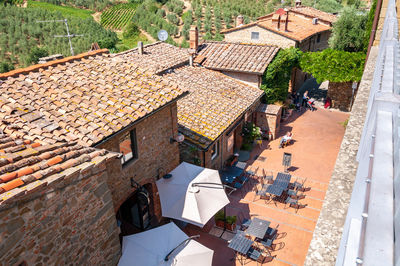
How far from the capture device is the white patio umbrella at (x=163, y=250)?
760 cm

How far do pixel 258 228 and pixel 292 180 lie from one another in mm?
4779

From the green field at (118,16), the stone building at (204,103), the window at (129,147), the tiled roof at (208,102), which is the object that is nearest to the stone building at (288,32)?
the stone building at (204,103)

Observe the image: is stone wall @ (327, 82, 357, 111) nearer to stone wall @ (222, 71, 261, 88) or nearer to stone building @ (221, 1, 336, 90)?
stone building @ (221, 1, 336, 90)

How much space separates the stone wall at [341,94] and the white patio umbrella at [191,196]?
54.7 ft

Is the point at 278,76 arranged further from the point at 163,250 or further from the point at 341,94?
the point at 163,250

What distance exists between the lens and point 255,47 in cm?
2167

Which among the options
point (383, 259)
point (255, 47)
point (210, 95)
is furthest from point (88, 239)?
point (255, 47)

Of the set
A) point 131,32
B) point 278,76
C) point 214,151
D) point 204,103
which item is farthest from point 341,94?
point 131,32

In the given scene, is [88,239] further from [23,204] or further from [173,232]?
[173,232]

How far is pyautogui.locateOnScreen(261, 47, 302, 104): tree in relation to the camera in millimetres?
19812

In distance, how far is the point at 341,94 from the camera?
910 inches

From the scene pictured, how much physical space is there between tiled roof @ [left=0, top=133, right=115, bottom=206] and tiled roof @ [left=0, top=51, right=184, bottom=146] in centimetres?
46

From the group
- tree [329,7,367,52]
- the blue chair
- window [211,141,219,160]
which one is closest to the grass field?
tree [329,7,367,52]

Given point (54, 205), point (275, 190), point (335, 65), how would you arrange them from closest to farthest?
point (54, 205), point (275, 190), point (335, 65)
